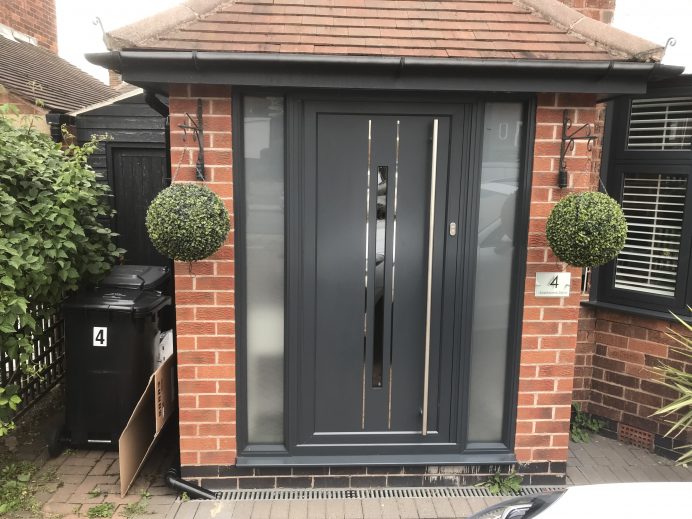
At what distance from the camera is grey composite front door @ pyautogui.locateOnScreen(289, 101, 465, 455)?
3.57 metres

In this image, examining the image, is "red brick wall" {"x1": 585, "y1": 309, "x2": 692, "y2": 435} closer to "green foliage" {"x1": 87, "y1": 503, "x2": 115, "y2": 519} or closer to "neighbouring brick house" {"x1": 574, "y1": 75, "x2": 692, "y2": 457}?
"neighbouring brick house" {"x1": 574, "y1": 75, "x2": 692, "y2": 457}

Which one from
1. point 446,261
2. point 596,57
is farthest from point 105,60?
point 596,57

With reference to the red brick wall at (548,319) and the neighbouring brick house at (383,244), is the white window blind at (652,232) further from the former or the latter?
the neighbouring brick house at (383,244)

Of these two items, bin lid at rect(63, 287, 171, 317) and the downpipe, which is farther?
bin lid at rect(63, 287, 171, 317)

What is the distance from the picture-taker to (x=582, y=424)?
185 inches

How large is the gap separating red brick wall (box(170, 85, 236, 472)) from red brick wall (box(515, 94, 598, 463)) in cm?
198

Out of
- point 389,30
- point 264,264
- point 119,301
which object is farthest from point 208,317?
point 389,30

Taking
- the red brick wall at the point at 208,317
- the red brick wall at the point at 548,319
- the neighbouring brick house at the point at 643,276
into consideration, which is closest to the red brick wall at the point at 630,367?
the neighbouring brick house at the point at 643,276

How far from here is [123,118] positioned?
6227mm

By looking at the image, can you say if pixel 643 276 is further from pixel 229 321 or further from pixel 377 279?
pixel 229 321

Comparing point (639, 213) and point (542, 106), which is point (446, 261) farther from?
point (639, 213)

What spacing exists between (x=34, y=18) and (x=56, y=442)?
420 inches

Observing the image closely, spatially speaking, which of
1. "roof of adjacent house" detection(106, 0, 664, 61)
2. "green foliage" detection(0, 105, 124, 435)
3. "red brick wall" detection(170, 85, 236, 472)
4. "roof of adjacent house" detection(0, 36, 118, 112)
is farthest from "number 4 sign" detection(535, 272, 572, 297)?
"roof of adjacent house" detection(0, 36, 118, 112)

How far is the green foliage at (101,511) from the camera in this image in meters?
3.47
